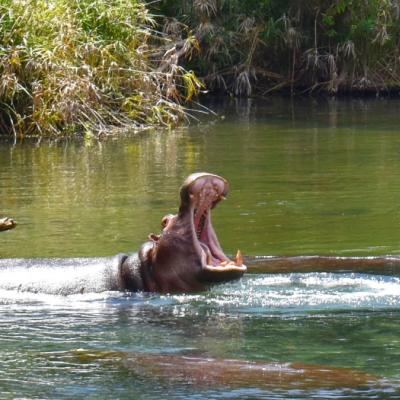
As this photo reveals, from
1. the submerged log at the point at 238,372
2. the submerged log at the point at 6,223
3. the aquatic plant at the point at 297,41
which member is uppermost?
the aquatic plant at the point at 297,41

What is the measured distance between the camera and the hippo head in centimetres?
686

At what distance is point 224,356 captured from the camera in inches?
239

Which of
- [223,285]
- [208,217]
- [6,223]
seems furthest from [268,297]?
[6,223]

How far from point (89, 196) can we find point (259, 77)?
14.2 meters

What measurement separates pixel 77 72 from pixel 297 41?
8.53 meters

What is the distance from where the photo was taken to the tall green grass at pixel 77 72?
55.1 ft

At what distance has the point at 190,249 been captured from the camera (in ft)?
23.1

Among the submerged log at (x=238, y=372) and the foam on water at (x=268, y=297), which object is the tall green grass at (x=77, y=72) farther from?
the submerged log at (x=238, y=372)

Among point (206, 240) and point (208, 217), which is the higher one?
point (208, 217)

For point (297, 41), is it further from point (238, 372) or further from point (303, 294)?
point (238, 372)

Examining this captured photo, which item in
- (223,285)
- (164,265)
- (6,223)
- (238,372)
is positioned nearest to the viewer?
(238,372)

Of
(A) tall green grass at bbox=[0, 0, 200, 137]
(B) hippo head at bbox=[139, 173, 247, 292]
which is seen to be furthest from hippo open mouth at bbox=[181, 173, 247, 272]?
(A) tall green grass at bbox=[0, 0, 200, 137]

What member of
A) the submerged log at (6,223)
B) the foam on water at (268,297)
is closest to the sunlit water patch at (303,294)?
the foam on water at (268,297)

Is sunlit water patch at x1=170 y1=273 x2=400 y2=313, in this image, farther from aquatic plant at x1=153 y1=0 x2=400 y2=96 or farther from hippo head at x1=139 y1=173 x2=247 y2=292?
aquatic plant at x1=153 y1=0 x2=400 y2=96
